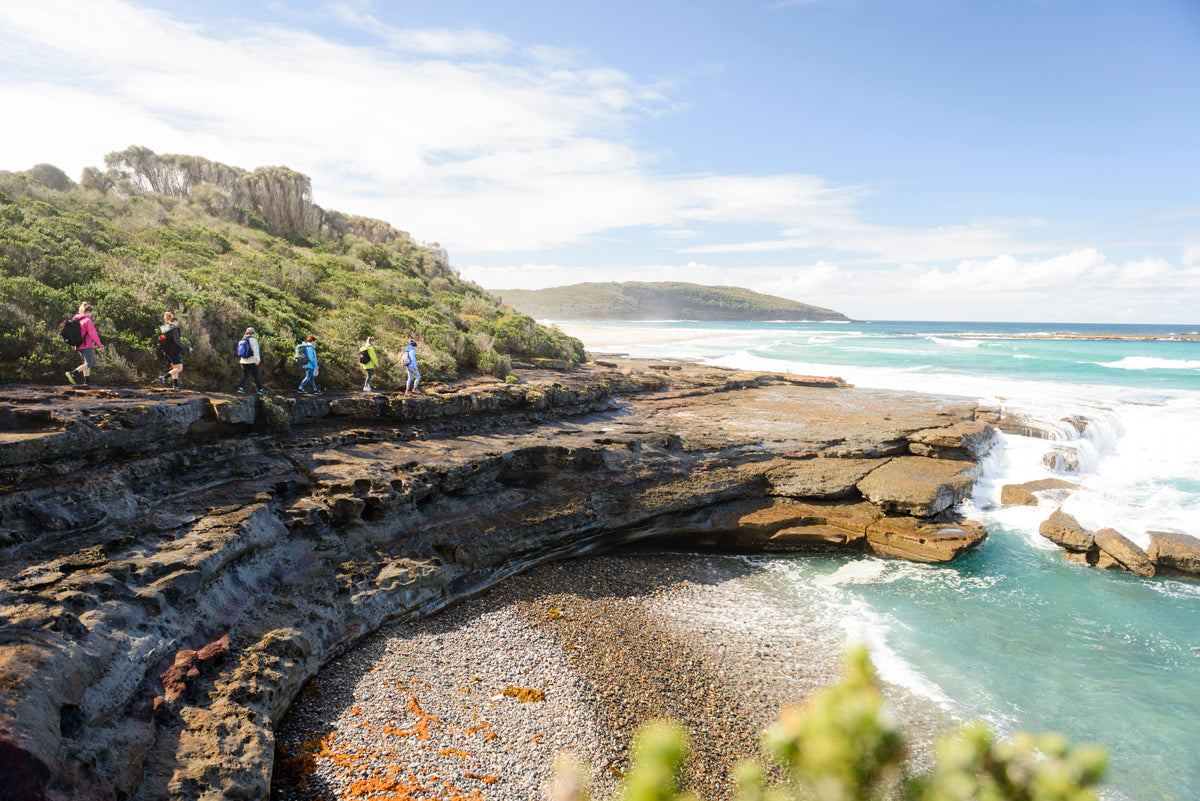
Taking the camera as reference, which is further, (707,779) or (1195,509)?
(1195,509)

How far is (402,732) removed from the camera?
21.7ft

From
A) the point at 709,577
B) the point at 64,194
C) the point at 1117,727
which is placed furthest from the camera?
the point at 64,194

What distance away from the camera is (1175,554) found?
11375mm

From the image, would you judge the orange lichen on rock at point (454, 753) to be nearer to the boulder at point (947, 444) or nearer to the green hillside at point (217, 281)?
the green hillside at point (217, 281)

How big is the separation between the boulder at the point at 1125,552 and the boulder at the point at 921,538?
2.19m

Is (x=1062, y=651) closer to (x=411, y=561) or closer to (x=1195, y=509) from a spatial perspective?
(x=1195, y=509)

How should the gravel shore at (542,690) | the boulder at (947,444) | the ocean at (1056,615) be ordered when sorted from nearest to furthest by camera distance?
the gravel shore at (542,690)
the ocean at (1056,615)
the boulder at (947,444)

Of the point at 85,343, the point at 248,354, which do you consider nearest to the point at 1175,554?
the point at 248,354

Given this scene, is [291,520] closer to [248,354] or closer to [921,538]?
[248,354]

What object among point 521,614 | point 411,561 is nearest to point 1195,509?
point 521,614

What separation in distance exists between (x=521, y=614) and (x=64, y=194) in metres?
23.3

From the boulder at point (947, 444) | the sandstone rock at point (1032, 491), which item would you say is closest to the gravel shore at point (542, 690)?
the boulder at point (947, 444)

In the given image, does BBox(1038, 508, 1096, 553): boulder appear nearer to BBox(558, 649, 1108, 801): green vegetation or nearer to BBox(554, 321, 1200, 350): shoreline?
BBox(558, 649, 1108, 801): green vegetation

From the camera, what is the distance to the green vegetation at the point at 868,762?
1587 millimetres
